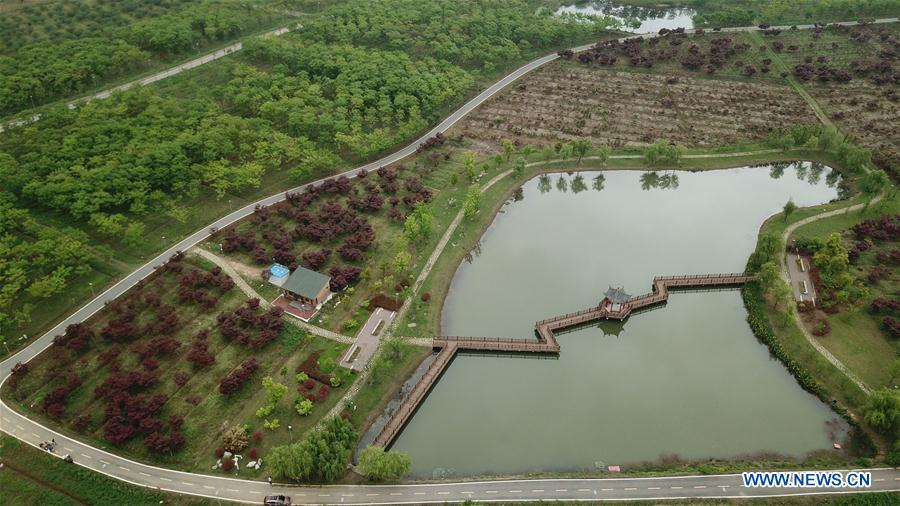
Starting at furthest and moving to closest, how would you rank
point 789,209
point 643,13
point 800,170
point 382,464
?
point 643,13
point 800,170
point 789,209
point 382,464

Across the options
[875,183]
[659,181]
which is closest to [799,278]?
[875,183]

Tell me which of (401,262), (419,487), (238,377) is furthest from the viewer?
(401,262)

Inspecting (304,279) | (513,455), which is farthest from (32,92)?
(513,455)

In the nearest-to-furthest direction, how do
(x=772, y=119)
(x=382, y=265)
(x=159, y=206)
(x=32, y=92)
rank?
(x=382, y=265)
(x=159, y=206)
(x=32, y=92)
(x=772, y=119)

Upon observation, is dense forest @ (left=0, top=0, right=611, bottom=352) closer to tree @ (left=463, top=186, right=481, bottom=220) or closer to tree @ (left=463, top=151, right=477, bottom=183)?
tree @ (left=463, top=151, right=477, bottom=183)

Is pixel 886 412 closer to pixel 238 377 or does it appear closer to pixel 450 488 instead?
pixel 450 488

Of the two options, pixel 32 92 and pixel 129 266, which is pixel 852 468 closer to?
pixel 129 266

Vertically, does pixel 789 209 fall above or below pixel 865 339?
above

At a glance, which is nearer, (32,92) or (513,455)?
(513,455)
